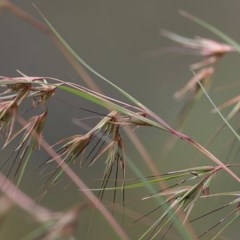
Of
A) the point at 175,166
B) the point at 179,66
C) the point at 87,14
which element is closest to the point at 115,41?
the point at 87,14

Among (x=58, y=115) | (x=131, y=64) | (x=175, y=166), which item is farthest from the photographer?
(x=131, y=64)

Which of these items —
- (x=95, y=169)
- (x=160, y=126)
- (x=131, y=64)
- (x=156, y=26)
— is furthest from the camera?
(x=156, y=26)

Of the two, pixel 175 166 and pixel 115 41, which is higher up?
pixel 115 41

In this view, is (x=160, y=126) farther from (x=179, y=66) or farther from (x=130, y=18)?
(x=130, y=18)

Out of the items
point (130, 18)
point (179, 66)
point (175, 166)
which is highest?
point (130, 18)

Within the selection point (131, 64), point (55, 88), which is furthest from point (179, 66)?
point (55, 88)

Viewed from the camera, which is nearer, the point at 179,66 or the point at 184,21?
the point at 179,66

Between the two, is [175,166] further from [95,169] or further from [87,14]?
[87,14]

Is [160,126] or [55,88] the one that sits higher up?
[55,88]

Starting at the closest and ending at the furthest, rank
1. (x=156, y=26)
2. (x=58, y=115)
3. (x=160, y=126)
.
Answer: (x=160, y=126) → (x=58, y=115) → (x=156, y=26)
